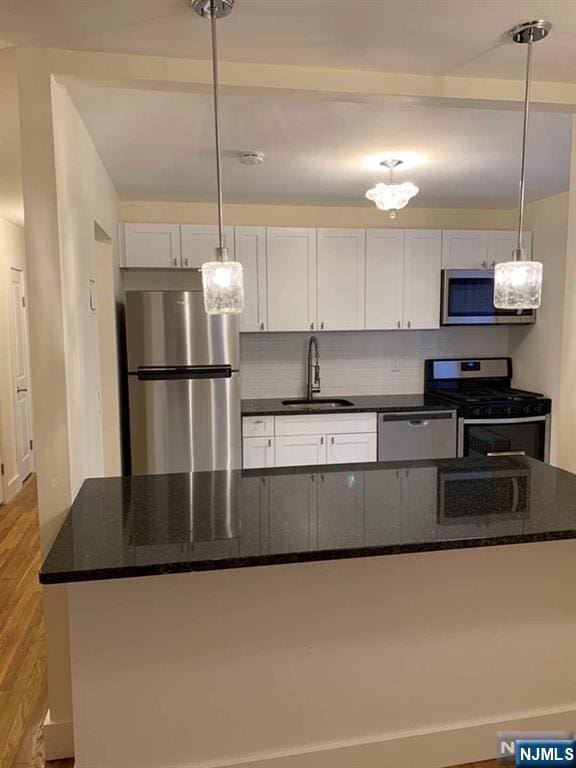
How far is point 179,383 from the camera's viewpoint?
3.52 metres

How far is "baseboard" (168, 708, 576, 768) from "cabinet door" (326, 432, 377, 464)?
205 centimetres

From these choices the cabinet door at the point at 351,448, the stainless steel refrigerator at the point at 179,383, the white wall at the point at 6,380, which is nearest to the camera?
the stainless steel refrigerator at the point at 179,383

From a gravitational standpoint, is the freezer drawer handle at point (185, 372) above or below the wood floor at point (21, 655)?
above

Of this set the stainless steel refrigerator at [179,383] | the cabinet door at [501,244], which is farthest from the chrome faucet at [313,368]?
the cabinet door at [501,244]

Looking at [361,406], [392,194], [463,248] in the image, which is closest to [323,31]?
[392,194]

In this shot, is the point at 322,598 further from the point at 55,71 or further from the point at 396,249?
the point at 396,249

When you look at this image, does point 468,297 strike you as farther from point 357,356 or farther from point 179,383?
point 179,383

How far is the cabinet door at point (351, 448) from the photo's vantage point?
390 cm

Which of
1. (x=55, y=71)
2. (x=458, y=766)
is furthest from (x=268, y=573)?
(x=55, y=71)

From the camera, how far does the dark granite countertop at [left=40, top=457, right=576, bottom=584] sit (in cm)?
146

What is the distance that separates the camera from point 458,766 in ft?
6.40

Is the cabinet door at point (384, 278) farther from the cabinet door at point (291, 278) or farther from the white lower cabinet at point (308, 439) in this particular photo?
the white lower cabinet at point (308, 439)

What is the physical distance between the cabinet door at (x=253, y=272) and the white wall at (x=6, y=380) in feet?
7.78

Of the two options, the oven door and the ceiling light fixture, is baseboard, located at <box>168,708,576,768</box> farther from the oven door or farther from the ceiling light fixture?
the ceiling light fixture
